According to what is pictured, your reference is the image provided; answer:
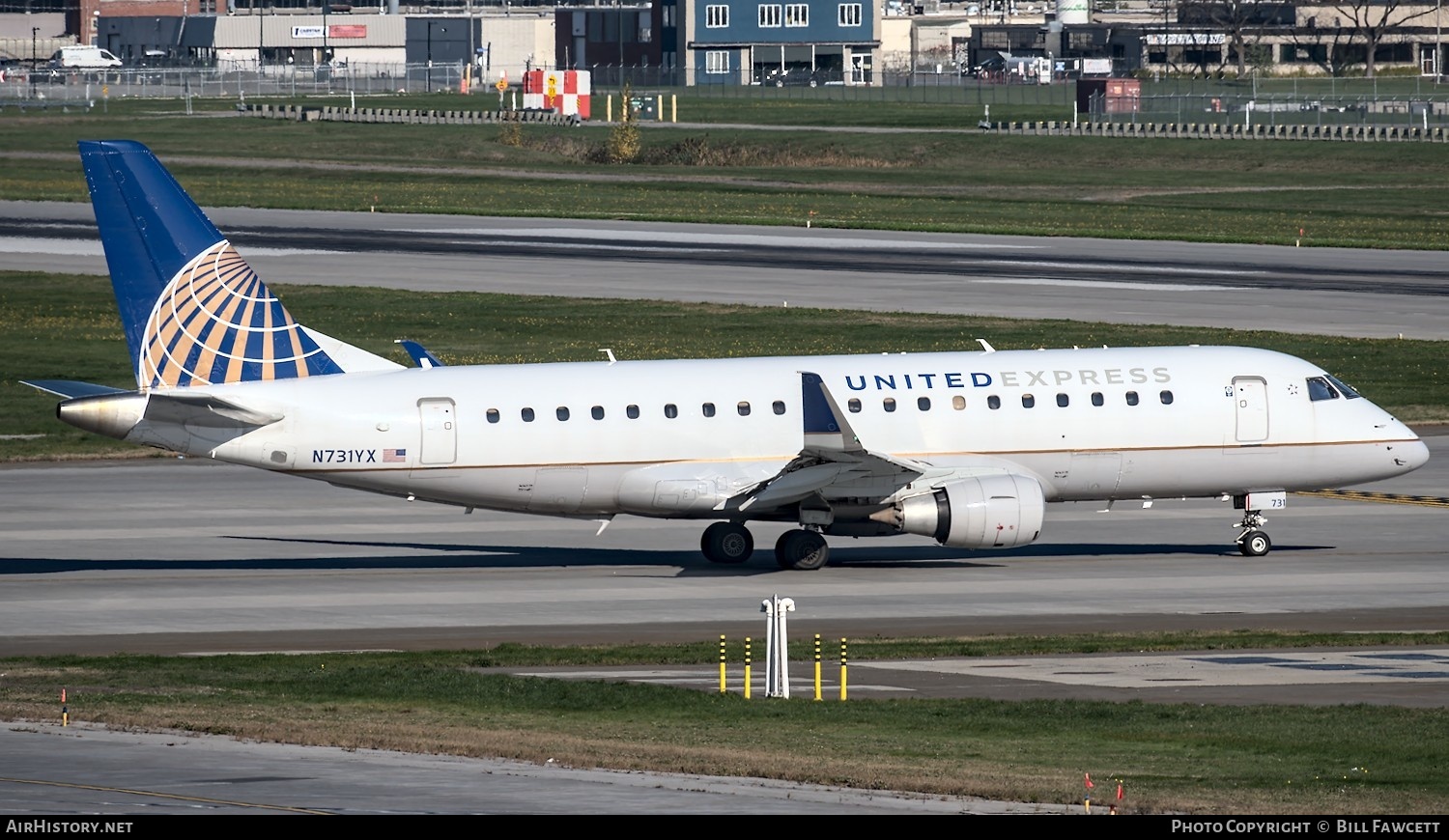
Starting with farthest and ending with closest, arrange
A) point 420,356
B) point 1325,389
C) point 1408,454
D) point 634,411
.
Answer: point 420,356
point 1325,389
point 1408,454
point 634,411

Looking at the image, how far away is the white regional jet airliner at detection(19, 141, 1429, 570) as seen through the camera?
38438mm

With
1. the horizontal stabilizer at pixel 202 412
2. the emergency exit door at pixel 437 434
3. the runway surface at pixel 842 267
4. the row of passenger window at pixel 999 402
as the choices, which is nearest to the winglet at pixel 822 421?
the row of passenger window at pixel 999 402

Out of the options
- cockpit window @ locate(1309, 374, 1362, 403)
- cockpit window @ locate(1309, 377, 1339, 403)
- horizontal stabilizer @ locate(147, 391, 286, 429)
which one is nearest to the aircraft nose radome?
cockpit window @ locate(1309, 374, 1362, 403)

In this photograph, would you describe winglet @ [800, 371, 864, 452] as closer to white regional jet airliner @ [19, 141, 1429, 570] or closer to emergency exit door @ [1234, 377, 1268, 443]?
white regional jet airliner @ [19, 141, 1429, 570]

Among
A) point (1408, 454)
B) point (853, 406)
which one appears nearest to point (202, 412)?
point (853, 406)

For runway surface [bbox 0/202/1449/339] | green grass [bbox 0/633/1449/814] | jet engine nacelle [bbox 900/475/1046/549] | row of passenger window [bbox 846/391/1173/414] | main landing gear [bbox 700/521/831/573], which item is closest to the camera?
green grass [bbox 0/633/1449/814]

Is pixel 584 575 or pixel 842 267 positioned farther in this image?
pixel 842 267

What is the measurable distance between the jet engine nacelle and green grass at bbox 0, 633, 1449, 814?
23.8ft

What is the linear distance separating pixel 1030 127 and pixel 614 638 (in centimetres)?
12467

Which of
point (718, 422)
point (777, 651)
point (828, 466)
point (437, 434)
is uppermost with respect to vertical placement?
point (718, 422)

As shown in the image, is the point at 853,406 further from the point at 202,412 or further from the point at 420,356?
the point at 202,412

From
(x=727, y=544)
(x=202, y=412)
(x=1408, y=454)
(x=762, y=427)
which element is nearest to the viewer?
(x=202, y=412)

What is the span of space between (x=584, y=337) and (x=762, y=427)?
98.6ft

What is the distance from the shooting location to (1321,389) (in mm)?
42250
